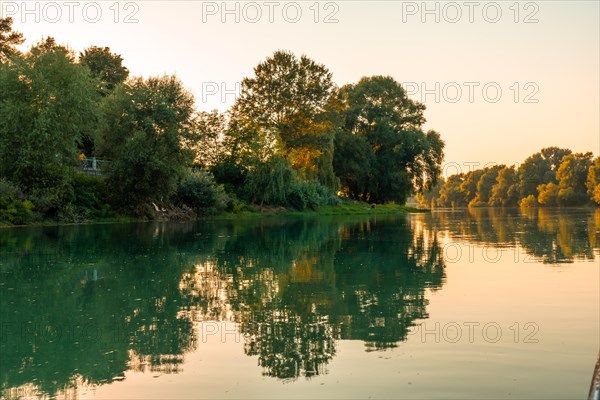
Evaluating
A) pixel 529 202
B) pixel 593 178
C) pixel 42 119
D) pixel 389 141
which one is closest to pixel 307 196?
pixel 389 141

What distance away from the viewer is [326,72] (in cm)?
8000

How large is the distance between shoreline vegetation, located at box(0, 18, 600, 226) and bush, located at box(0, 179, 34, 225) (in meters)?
0.07

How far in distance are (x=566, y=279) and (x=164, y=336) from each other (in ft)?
31.8

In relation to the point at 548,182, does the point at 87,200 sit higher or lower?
lower

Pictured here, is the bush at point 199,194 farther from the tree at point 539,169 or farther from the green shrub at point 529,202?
the tree at point 539,169

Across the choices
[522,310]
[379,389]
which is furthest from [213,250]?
[379,389]

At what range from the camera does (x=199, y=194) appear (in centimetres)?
5481

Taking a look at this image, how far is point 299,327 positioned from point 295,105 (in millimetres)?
69790

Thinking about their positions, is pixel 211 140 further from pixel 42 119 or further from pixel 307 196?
pixel 42 119

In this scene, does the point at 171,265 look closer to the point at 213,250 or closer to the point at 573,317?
the point at 213,250

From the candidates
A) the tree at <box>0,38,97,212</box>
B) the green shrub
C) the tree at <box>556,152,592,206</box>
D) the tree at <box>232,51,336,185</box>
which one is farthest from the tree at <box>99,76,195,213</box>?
the green shrub

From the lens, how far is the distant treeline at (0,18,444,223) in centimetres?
4097

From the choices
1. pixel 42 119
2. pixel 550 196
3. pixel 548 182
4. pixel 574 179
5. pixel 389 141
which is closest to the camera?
pixel 42 119

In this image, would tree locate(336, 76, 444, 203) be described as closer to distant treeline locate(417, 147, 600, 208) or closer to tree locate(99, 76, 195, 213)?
tree locate(99, 76, 195, 213)
